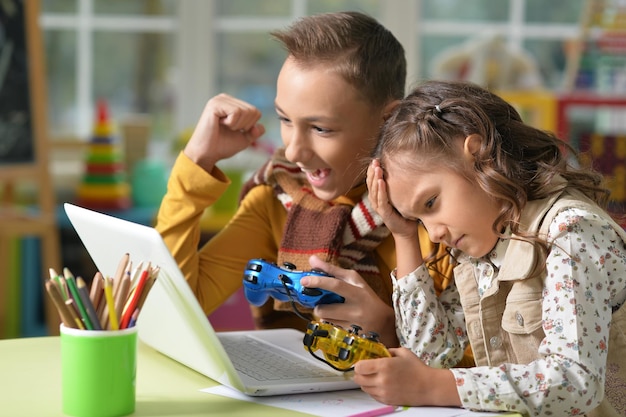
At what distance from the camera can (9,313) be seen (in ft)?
10.5

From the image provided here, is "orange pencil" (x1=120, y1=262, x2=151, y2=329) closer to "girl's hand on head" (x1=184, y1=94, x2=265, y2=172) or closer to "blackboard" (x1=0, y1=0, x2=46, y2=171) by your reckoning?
"girl's hand on head" (x1=184, y1=94, x2=265, y2=172)

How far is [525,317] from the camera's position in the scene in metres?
1.08

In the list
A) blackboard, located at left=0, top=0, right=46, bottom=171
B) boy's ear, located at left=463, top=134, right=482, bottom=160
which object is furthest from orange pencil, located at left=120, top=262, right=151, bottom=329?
blackboard, located at left=0, top=0, right=46, bottom=171

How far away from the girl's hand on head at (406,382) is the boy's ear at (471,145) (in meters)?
0.26

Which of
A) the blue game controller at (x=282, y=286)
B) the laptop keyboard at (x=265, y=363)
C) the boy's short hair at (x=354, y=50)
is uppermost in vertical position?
the boy's short hair at (x=354, y=50)

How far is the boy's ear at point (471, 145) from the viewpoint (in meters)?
1.09

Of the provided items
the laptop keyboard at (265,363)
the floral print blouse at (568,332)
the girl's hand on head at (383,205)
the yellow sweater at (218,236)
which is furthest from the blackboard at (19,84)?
the floral print blouse at (568,332)

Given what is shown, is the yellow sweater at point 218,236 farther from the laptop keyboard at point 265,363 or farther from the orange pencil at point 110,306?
the orange pencil at point 110,306

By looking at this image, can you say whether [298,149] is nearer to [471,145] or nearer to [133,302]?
[471,145]

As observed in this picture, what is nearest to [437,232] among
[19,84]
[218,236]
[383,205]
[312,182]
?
[383,205]

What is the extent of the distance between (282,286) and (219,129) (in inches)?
15.8

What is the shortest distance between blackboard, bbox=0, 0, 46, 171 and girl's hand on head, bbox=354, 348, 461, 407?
228cm

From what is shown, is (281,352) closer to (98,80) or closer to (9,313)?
(9,313)

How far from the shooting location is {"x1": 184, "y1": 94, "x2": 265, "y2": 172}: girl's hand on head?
1.46m
